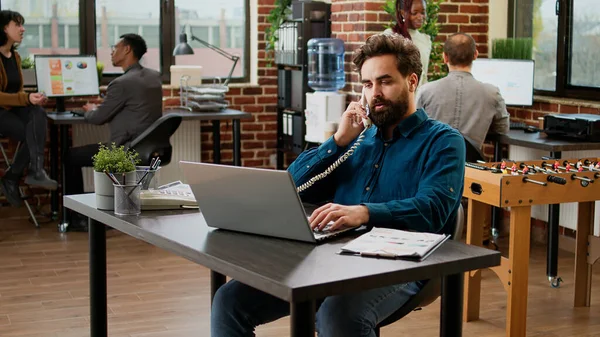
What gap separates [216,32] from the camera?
746cm

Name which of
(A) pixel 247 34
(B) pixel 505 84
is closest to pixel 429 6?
(B) pixel 505 84

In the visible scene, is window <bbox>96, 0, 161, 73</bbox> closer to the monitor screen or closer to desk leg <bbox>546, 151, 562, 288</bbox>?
the monitor screen

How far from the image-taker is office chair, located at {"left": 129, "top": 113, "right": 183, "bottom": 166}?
19.2 feet

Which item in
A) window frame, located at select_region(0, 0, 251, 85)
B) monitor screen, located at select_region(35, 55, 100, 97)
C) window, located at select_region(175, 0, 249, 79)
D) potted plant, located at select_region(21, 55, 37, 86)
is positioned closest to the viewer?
monitor screen, located at select_region(35, 55, 100, 97)

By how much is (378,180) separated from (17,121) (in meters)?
4.07

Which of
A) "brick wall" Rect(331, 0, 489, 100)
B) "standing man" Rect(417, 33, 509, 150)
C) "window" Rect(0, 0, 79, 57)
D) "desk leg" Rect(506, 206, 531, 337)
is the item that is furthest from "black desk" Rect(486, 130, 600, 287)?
"window" Rect(0, 0, 79, 57)

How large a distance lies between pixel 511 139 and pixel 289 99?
7.74 feet

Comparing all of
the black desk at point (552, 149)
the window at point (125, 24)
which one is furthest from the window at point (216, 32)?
the black desk at point (552, 149)

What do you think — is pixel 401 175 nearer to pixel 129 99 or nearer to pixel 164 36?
pixel 129 99

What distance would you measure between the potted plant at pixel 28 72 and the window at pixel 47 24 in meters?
0.20

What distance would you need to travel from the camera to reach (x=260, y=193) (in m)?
2.31

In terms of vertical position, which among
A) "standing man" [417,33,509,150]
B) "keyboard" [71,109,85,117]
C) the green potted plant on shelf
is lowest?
"keyboard" [71,109,85,117]

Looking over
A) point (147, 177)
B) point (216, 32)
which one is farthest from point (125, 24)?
point (147, 177)

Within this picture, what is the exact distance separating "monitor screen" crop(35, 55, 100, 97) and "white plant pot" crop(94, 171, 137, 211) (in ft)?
12.6
